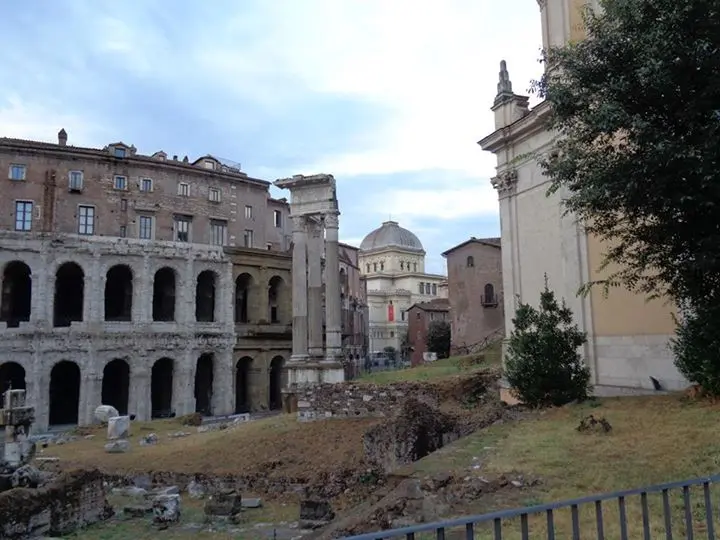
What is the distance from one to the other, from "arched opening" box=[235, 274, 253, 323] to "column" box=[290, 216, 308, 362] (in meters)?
17.1

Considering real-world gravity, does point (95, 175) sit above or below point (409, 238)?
below

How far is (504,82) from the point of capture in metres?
23.2

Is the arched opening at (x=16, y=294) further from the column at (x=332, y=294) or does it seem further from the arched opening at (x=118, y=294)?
the column at (x=332, y=294)

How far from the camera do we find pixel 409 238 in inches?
4072

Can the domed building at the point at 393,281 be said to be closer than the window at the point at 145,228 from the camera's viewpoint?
No

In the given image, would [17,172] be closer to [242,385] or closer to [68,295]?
[68,295]

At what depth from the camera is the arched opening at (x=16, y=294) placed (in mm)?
34656

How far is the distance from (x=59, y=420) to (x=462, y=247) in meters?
29.0

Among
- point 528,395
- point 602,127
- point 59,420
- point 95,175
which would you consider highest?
point 95,175

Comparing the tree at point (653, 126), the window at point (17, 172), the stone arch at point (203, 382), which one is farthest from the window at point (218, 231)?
the tree at point (653, 126)

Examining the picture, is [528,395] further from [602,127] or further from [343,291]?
[343,291]

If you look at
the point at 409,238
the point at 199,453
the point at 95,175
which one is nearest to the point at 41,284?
the point at 95,175

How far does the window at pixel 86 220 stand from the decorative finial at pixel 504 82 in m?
24.2

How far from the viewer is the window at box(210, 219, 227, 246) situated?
130 ft
